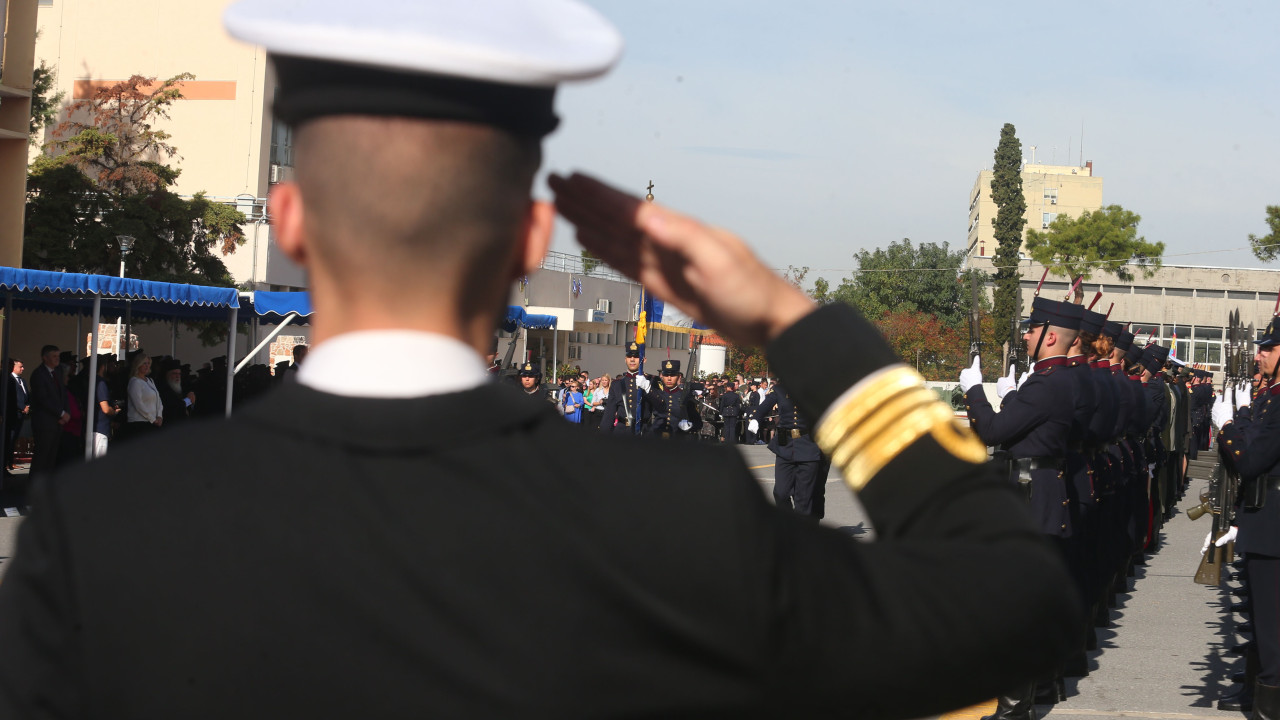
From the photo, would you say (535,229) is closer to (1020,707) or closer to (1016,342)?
(1020,707)

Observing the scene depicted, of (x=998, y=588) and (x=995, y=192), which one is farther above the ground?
(x=995, y=192)

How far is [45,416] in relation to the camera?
13844mm

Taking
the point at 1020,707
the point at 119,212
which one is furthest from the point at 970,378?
the point at 119,212

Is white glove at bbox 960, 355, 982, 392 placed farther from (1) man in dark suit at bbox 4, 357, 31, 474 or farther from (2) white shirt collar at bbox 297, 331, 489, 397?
(1) man in dark suit at bbox 4, 357, 31, 474

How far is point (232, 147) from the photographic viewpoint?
129ft

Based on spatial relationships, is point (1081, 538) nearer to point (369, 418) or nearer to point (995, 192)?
point (369, 418)

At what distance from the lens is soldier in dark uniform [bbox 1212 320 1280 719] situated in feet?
21.4

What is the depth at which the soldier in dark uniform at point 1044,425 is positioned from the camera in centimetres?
690

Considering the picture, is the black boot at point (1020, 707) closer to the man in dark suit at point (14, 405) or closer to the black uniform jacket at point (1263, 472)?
the black uniform jacket at point (1263, 472)

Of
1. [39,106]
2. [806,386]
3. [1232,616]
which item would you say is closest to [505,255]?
[806,386]

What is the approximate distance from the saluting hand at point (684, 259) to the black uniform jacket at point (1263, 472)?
6289 mm

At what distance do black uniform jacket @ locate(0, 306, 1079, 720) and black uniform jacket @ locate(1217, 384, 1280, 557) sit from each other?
635cm

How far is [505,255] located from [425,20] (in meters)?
0.19

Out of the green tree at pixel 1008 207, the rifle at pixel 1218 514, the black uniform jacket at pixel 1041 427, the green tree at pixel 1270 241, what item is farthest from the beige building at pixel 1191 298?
the black uniform jacket at pixel 1041 427
